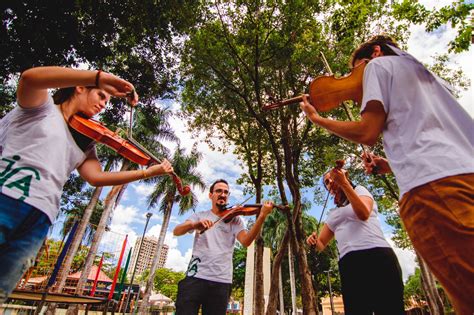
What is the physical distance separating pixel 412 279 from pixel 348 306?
153 feet

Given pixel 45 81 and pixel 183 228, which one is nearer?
pixel 45 81

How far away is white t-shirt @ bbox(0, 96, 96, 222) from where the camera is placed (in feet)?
4.33

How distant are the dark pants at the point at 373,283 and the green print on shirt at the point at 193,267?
1676mm

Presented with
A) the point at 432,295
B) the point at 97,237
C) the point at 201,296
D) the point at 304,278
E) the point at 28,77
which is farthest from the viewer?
the point at 97,237

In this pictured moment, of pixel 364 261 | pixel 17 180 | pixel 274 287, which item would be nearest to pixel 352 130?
pixel 364 261

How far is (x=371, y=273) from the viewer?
99.5 inches

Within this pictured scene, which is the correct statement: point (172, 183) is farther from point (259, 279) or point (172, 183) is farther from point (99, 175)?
point (99, 175)

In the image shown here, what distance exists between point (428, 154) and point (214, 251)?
267cm

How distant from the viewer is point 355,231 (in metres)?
2.82

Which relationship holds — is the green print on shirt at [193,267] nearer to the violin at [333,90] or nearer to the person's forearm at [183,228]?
the person's forearm at [183,228]

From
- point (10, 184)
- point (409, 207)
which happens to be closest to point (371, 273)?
point (409, 207)

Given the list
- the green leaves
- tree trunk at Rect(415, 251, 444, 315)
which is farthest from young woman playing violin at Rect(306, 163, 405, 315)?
tree trunk at Rect(415, 251, 444, 315)

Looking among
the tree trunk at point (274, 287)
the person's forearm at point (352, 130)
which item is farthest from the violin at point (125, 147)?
the tree trunk at point (274, 287)

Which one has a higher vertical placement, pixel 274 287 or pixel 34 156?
pixel 274 287
